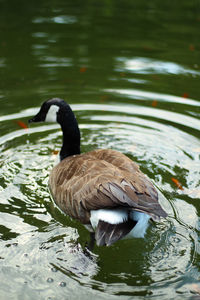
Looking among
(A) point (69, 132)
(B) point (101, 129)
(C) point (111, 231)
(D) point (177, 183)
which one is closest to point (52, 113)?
(A) point (69, 132)

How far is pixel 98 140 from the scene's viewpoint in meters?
7.35

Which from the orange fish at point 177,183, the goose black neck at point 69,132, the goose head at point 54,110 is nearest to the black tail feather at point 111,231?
the orange fish at point 177,183

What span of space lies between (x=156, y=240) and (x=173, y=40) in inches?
311

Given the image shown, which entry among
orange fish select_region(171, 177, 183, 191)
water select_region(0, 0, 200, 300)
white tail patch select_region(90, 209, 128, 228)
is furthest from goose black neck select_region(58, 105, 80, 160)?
white tail patch select_region(90, 209, 128, 228)

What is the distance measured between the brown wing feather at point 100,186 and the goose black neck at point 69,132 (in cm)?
33

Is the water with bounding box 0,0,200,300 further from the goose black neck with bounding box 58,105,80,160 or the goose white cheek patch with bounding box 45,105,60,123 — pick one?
the goose white cheek patch with bounding box 45,105,60,123

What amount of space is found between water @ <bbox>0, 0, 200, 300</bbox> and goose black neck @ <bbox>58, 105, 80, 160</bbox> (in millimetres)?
535

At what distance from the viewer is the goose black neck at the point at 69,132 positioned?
6.14 m

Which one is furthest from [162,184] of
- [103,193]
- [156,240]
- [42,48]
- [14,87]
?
[42,48]

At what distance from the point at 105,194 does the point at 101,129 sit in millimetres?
3165

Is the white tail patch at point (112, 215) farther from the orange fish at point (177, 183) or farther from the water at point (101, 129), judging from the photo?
the orange fish at point (177, 183)

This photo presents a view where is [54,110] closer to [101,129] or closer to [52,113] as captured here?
[52,113]

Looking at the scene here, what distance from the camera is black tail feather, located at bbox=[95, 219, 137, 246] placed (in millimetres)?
4332

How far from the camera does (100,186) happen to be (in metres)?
4.75
